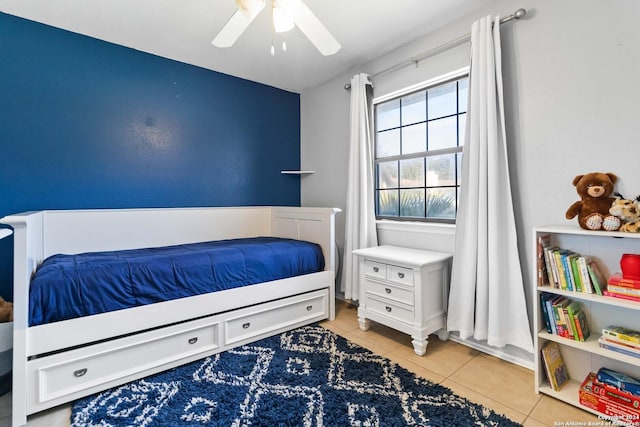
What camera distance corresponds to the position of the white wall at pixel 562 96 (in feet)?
5.01

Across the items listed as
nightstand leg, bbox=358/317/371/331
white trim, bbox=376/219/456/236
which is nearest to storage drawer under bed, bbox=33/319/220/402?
nightstand leg, bbox=358/317/371/331

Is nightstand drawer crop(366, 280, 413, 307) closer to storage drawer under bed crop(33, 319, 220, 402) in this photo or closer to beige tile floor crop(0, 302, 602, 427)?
beige tile floor crop(0, 302, 602, 427)

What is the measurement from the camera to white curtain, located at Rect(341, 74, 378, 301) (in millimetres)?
2766

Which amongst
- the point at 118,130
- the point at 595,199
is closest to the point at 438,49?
the point at 595,199

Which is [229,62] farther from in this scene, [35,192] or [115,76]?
[35,192]

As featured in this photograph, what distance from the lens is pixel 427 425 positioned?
55.3 inches

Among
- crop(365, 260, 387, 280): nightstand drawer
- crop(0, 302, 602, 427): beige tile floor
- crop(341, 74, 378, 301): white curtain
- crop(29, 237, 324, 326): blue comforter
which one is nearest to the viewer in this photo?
crop(0, 302, 602, 427): beige tile floor

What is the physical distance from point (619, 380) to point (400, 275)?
116cm

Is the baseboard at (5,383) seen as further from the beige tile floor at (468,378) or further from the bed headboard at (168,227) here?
the bed headboard at (168,227)

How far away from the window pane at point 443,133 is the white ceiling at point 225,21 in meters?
0.70

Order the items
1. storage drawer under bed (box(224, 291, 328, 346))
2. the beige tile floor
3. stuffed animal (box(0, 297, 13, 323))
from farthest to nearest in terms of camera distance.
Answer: storage drawer under bed (box(224, 291, 328, 346)) → stuffed animal (box(0, 297, 13, 323)) → the beige tile floor

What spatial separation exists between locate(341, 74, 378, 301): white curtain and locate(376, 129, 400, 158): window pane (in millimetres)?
109

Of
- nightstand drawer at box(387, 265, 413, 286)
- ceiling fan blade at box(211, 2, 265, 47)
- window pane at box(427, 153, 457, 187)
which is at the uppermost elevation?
ceiling fan blade at box(211, 2, 265, 47)

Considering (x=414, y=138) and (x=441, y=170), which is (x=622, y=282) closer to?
(x=441, y=170)
